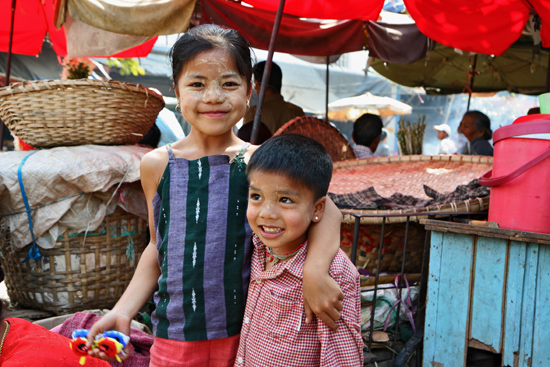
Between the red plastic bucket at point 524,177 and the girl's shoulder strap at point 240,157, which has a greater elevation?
the red plastic bucket at point 524,177

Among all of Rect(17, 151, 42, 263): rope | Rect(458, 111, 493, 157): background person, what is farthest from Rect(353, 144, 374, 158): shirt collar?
Rect(17, 151, 42, 263): rope

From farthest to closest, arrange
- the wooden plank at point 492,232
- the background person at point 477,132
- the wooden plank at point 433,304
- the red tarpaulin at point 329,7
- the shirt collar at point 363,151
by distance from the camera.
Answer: the background person at point 477,132 → the shirt collar at point 363,151 → the red tarpaulin at point 329,7 → the wooden plank at point 433,304 → the wooden plank at point 492,232

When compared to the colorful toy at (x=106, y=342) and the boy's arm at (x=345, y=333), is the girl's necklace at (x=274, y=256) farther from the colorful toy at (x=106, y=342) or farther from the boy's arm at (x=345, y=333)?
the colorful toy at (x=106, y=342)

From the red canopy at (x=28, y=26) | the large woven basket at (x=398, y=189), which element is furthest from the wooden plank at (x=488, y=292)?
the red canopy at (x=28, y=26)

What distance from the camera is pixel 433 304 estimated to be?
2074 mm

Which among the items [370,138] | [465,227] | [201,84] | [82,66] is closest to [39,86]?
[82,66]

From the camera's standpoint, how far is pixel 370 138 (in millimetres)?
5336

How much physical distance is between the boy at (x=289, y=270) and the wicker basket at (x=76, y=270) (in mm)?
1797

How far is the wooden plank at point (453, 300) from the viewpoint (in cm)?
200

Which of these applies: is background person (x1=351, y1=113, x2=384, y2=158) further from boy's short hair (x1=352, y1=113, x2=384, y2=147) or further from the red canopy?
the red canopy

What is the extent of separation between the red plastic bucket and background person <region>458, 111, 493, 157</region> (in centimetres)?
349

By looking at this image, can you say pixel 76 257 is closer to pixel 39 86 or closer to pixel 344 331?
pixel 39 86

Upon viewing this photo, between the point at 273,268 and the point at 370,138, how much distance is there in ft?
14.3

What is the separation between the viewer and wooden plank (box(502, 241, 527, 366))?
73.5 inches
